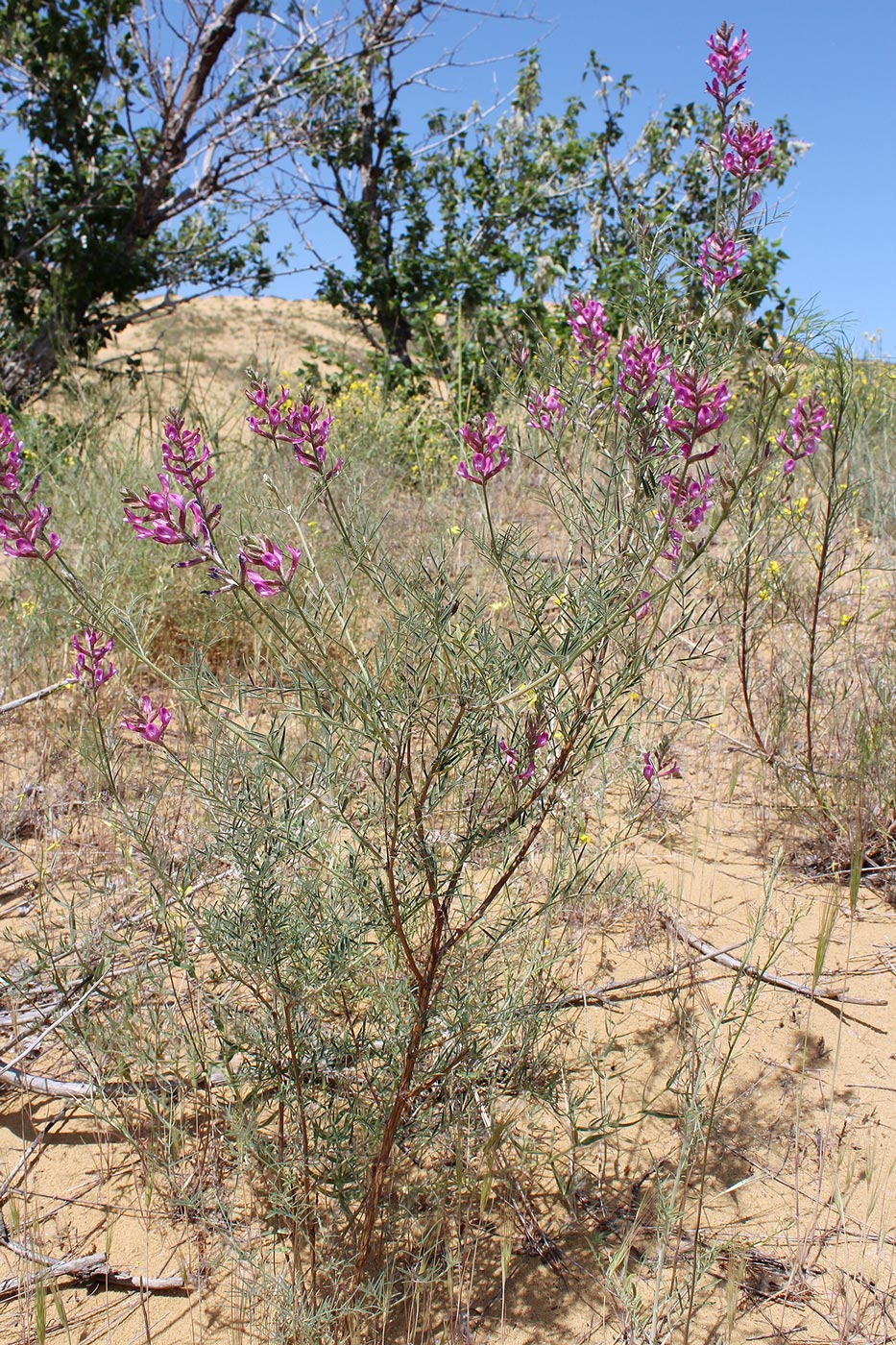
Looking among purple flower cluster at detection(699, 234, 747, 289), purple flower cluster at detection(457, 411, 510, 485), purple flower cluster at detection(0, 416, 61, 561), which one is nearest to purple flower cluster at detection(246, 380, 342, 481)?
purple flower cluster at detection(457, 411, 510, 485)

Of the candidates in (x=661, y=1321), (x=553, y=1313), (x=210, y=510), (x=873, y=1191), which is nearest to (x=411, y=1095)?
(x=553, y=1313)

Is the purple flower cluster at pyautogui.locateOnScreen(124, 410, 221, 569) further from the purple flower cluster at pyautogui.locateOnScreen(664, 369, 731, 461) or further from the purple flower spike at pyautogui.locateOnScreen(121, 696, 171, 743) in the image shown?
the purple flower cluster at pyautogui.locateOnScreen(664, 369, 731, 461)

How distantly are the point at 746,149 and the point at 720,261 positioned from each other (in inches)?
7.7

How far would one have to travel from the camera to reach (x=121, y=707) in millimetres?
3266

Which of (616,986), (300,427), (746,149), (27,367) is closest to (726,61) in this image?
(746,149)

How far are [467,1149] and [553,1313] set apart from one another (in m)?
0.29

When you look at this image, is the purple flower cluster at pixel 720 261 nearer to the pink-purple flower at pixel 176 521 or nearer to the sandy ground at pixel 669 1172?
the pink-purple flower at pixel 176 521

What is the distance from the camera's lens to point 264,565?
1373 mm

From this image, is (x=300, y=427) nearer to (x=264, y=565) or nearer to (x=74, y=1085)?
(x=264, y=565)

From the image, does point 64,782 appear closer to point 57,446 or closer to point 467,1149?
point 467,1149

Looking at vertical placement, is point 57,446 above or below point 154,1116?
above

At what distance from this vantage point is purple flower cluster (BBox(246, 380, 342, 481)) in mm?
1546

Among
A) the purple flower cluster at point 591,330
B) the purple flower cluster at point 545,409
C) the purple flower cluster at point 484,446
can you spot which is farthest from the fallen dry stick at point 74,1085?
the purple flower cluster at point 591,330

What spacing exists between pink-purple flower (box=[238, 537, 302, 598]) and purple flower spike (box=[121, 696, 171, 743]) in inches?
20.6
